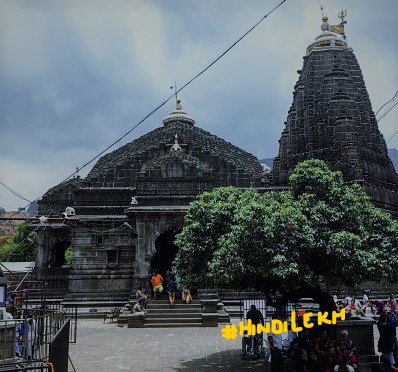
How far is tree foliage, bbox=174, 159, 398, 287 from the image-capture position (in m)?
10.4

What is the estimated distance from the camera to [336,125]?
2967cm

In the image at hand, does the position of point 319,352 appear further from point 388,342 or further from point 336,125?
point 336,125

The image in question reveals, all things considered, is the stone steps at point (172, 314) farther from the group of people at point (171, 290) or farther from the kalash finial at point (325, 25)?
the kalash finial at point (325, 25)

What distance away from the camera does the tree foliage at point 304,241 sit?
34.1 feet

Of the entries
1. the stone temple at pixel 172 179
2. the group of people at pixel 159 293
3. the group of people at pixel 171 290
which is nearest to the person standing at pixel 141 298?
the group of people at pixel 159 293

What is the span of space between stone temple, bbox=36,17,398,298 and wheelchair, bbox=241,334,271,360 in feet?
39.4

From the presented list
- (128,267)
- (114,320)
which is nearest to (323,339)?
(114,320)

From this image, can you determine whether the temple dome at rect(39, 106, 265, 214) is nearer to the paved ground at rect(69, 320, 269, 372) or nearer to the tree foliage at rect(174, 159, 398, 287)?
the paved ground at rect(69, 320, 269, 372)

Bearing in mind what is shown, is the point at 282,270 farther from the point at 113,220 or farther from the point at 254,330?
the point at 113,220

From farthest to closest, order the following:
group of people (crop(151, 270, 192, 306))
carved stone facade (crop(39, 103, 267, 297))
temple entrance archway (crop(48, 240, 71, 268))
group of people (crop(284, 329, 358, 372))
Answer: temple entrance archway (crop(48, 240, 71, 268)) < carved stone facade (crop(39, 103, 267, 297)) < group of people (crop(151, 270, 192, 306)) < group of people (crop(284, 329, 358, 372))

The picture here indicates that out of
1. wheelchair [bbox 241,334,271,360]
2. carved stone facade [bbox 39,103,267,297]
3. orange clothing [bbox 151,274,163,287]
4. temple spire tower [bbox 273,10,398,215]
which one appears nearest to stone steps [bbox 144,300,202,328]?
orange clothing [bbox 151,274,163,287]

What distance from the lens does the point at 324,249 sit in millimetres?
10523

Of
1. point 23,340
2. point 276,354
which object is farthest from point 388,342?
point 23,340

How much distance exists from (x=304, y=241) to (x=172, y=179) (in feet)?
52.3
